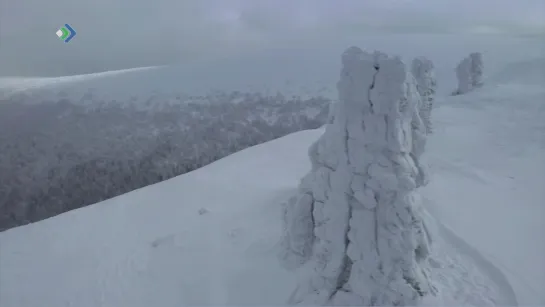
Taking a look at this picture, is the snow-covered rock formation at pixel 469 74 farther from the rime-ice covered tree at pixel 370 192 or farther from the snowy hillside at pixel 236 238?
the rime-ice covered tree at pixel 370 192

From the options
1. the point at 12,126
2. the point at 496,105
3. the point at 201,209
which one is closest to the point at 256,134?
the point at 496,105

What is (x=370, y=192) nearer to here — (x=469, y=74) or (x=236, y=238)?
(x=236, y=238)

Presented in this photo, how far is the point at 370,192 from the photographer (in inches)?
265

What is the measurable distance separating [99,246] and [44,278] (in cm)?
197

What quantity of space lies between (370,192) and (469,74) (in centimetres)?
3227

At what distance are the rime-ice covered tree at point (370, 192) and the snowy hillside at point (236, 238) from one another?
1600 mm

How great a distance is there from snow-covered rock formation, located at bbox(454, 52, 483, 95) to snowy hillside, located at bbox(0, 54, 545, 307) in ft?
44.4

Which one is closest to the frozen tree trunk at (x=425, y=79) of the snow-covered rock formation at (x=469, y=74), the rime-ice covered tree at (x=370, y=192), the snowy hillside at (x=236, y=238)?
the snowy hillside at (x=236, y=238)

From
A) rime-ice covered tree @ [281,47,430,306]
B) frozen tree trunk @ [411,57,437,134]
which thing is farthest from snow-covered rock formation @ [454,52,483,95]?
rime-ice covered tree @ [281,47,430,306]

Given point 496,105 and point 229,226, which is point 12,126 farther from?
point 496,105

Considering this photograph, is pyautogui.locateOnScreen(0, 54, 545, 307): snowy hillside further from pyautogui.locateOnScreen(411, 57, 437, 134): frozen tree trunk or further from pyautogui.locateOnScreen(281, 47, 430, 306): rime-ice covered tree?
pyautogui.locateOnScreen(411, 57, 437, 134): frozen tree trunk

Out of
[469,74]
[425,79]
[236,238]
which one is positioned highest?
[425,79]

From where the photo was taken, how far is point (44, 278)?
11898 mm

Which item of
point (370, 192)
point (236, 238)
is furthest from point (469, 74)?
point (370, 192)
